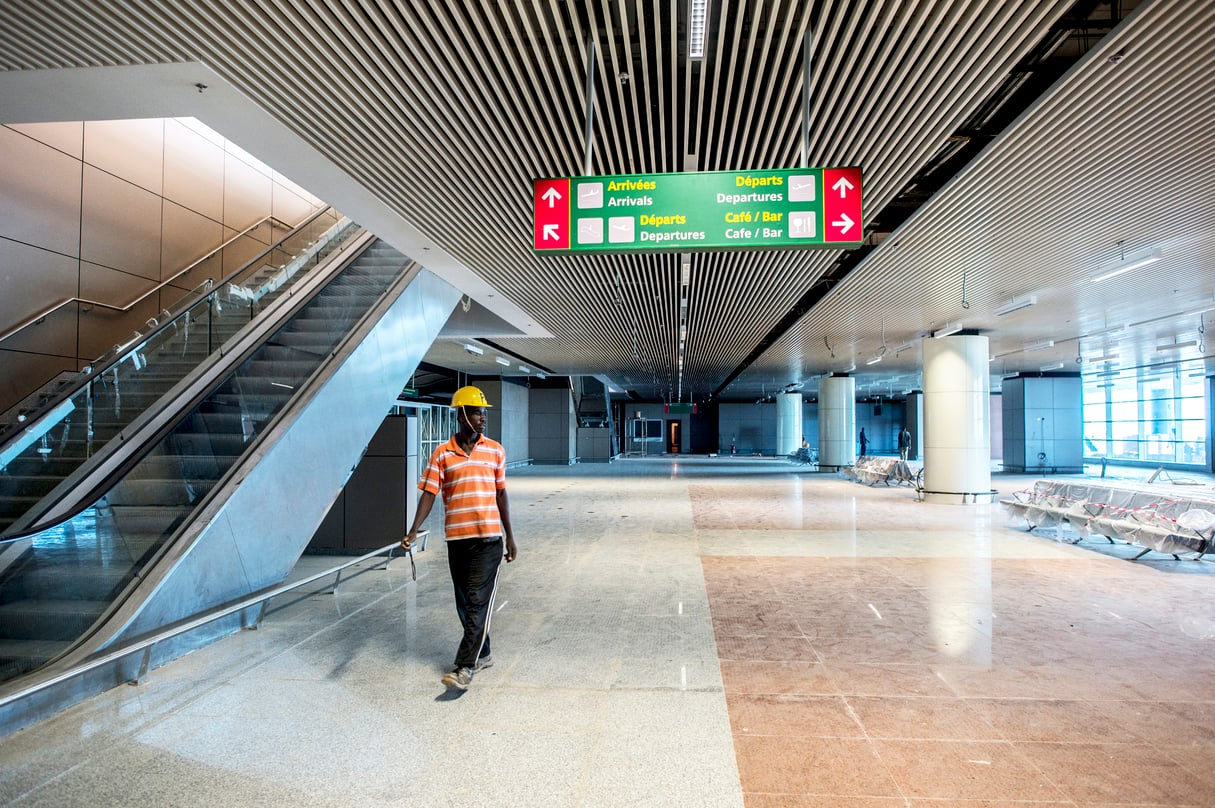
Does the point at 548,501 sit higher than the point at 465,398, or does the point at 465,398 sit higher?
the point at 465,398

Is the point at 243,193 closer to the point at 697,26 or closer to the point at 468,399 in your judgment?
the point at 468,399

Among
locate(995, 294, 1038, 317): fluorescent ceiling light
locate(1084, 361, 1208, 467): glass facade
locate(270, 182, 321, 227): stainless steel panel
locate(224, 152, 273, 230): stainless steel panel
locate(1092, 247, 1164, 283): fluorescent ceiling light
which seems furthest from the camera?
locate(1084, 361, 1208, 467): glass facade

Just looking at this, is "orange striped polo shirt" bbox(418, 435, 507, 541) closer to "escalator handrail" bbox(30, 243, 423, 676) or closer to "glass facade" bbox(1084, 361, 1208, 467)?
"escalator handrail" bbox(30, 243, 423, 676)

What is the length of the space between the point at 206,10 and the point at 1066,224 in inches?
341

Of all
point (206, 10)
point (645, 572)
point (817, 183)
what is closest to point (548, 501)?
point (645, 572)

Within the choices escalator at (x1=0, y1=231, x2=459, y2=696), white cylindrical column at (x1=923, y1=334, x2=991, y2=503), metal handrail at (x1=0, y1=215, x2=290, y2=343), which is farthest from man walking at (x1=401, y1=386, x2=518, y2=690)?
white cylindrical column at (x1=923, y1=334, x2=991, y2=503)

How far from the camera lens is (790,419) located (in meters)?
39.7

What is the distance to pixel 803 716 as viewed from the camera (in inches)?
142

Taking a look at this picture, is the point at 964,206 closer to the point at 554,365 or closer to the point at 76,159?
the point at 76,159

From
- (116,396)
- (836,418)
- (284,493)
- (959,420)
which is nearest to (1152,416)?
(836,418)

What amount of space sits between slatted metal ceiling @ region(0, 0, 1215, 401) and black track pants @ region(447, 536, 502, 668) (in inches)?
129

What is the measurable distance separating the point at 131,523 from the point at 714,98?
17.1 feet

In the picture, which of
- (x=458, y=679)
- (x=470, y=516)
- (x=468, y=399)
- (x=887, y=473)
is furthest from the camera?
(x=887, y=473)

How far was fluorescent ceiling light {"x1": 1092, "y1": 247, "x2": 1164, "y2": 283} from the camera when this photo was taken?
339 inches
